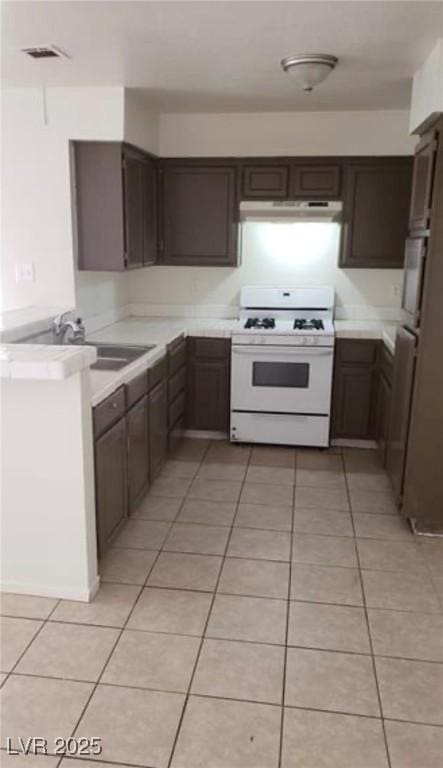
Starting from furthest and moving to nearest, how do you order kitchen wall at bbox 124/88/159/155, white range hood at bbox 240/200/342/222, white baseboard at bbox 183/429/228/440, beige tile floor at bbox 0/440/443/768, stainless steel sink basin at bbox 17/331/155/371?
white baseboard at bbox 183/429/228/440 < white range hood at bbox 240/200/342/222 < kitchen wall at bbox 124/88/159/155 < stainless steel sink basin at bbox 17/331/155/371 < beige tile floor at bbox 0/440/443/768

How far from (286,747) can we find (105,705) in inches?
24.8

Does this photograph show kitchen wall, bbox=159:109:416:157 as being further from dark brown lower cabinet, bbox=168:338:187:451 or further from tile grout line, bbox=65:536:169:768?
tile grout line, bbox=65:536:169:768

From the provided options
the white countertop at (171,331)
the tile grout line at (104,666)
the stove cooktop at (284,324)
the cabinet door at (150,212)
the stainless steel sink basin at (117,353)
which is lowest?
the tile grout line at (104,666)

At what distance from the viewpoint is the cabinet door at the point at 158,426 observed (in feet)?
11.9

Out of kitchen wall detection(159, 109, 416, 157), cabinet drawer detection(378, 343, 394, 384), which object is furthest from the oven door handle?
kitchen wall detection(159, 109, 416, 157)

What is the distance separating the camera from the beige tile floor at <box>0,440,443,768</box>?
1918mm

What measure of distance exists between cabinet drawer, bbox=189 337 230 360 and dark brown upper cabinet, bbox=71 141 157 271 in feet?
2.61

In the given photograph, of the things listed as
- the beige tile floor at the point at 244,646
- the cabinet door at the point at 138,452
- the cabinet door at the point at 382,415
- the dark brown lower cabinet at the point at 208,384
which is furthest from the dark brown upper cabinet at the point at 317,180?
the beige tile floor at the point at 244,646

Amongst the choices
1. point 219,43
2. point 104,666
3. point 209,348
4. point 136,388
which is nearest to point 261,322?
point 209,348

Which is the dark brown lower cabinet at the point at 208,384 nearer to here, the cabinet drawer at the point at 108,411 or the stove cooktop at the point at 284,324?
the stove cooktop at the point at 284,324

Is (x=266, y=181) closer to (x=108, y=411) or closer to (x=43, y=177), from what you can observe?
(x=43, y=177)

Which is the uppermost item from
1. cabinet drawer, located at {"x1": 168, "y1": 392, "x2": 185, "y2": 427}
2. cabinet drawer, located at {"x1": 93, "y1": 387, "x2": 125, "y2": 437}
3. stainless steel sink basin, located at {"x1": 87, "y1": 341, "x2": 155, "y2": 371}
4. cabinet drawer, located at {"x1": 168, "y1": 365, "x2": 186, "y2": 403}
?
stainless steel sink basin, located at {"x1": 87, "y1": 341, "x2": 155, "y2": 371}

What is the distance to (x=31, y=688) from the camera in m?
2.12

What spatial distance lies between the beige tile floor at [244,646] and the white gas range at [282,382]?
92 cm
